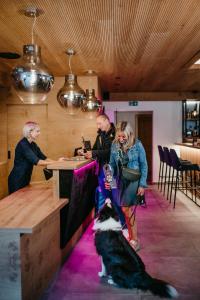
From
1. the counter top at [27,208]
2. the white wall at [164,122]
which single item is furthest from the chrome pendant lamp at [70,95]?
the white wall at [164,122]

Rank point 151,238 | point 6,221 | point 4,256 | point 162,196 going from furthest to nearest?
1. point 162,196
2. point 151,238
3. point 6,221
4. point 4,256

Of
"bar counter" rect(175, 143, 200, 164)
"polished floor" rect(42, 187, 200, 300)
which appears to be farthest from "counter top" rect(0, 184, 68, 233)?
"bar counter" rect(175, 143, 200, 164)

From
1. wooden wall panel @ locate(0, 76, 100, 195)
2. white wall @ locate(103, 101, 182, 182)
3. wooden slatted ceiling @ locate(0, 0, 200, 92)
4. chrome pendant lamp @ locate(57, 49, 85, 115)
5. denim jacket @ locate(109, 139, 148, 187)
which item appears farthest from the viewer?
white wall @ locate(103, 101, 182, 182)

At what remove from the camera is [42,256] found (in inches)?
108

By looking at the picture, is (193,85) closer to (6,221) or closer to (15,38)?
(15,38)

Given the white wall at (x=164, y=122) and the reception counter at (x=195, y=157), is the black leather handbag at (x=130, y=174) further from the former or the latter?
the white wall at (x=164, y=122)

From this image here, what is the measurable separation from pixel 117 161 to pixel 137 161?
Answer: 0.81 ft

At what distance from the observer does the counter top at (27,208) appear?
2.32 meters

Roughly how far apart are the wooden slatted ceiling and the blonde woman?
1.12m

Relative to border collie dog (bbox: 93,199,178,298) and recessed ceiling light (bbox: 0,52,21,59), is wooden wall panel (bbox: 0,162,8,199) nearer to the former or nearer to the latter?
recessed ceiling light (bbox: 0,52,21,59)

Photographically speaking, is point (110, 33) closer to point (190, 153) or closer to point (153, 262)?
point (153, 262)

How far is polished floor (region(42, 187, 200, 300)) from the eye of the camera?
285cm

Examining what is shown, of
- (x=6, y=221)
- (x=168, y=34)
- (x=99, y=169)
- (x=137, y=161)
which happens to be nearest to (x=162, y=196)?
(x=99, y=169)

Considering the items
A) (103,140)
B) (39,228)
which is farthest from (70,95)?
(39,228)
